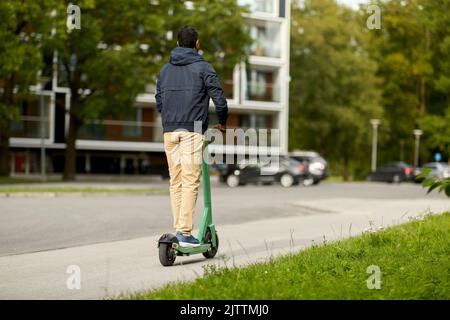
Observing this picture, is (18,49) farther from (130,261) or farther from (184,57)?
(184,57)

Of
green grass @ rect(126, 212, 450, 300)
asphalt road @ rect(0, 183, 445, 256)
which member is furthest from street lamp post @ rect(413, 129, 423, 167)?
green grass @ rect(126, 212, 450, 300)

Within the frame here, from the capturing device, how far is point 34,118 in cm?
4719

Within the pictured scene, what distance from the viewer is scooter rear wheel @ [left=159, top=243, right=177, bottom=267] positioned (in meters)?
7.77

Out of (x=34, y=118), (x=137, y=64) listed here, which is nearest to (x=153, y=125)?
(x=34, y=118)

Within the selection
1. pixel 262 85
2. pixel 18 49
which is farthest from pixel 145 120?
pixel 18 49

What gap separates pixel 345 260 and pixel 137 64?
1106 inches

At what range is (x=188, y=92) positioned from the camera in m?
7.86

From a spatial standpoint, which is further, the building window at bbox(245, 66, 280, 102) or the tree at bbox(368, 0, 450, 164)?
the tree at bbox(368, 0, 450, 164)

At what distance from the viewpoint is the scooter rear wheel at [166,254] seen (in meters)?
7.77

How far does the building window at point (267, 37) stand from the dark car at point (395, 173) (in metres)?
10.9

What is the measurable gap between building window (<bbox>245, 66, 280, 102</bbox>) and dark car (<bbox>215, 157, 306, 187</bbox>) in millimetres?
16032

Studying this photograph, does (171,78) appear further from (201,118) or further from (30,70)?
(30,70)

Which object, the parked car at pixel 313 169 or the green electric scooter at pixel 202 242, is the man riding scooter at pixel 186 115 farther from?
the parked car at pixel 313 169

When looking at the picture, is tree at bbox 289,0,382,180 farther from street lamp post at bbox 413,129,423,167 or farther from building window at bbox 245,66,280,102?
building window at bbox 245,66,280,102
